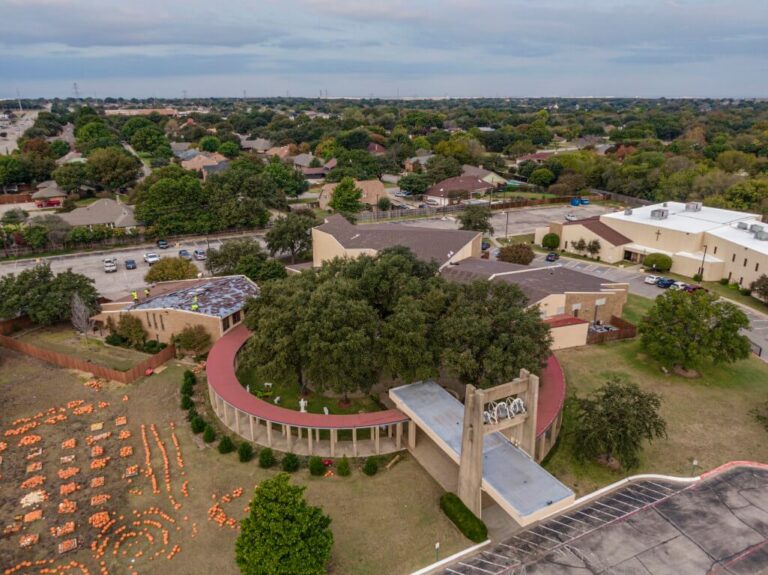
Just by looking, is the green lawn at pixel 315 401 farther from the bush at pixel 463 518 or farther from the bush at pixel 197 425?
the bush at pixel 463 518

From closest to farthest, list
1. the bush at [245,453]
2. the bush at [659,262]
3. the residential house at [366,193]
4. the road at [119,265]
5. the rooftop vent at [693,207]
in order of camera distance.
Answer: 1. the bush at [245,453]
2. the road at [119,265]
3. the bush at [659,262]
4. the rooftop vent at [693,207]
5. the residential house at [366,193]

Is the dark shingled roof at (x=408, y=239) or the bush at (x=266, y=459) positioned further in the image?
the dark shingled roof at (x=408, y=239)

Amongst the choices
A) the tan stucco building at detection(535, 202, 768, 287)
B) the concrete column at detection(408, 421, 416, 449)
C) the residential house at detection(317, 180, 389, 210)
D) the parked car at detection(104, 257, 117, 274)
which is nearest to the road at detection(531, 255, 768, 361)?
the tan stucco building at detection(535, 202, 768, 287)

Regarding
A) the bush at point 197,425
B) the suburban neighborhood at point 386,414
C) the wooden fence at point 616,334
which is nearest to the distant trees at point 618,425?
the suburban neighborhood at point 386,414

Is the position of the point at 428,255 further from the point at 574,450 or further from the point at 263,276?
the point at 574,450

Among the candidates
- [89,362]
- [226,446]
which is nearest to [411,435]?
[226,446]

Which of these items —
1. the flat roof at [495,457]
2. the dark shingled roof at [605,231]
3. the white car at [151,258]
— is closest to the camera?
the flat roof at [495,457]

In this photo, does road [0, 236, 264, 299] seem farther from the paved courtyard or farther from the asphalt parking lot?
the paved courtyard
